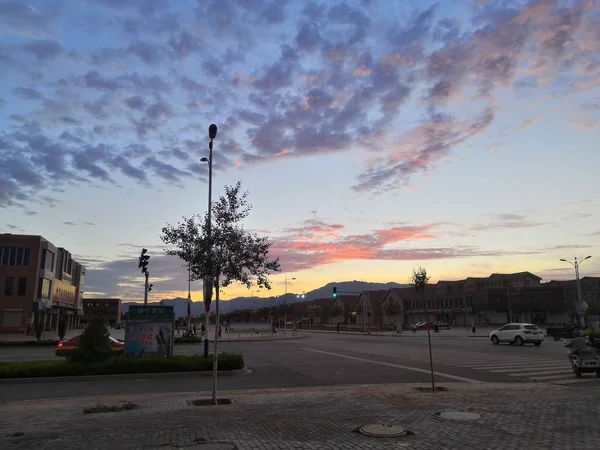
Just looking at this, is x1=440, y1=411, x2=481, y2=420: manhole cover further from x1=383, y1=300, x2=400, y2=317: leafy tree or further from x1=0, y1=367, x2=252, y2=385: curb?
x1=383, y1=300, x2=400, y2=317: leafy tree

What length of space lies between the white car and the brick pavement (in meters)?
21.8

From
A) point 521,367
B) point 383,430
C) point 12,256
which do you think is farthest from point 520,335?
point 12,256

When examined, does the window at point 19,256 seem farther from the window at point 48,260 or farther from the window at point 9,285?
the window at point 48,260

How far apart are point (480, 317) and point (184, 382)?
92.4m

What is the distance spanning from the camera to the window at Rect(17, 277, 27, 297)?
63.0 meters

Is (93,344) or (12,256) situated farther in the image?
(12,256)

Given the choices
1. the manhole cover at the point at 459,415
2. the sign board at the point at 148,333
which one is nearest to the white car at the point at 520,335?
the sign board at the point at 148,333

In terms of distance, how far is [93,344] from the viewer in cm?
1761

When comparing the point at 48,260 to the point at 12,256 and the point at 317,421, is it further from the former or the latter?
the point at 317,421

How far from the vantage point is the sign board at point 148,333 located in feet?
64.6

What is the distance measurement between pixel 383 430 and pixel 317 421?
153 cm

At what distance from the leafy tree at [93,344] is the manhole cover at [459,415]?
1306 centimetres

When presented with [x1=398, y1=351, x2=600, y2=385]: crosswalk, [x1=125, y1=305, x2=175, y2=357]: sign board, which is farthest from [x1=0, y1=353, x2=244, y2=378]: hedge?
[x1=398, y1=351, x2=600, y2=385]: crosswalk

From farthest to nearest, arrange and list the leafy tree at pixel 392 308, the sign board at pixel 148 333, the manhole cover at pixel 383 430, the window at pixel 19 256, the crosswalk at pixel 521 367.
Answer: the leafy tree at pixel 392 308, the window at pixel 19 256, the sign board at pixel 148 333, the crosswalk at pixel 521 367, the manhole cover at pixel 383 430
